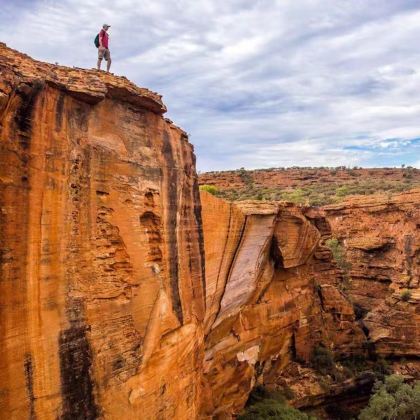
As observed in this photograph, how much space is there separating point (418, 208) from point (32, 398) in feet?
89.7

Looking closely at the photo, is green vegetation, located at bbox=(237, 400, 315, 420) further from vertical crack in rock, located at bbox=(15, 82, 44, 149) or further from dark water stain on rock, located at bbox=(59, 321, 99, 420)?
vertical crack in rock, located at bbox=(15, 82, 44, 149)

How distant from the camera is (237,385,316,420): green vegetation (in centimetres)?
1423

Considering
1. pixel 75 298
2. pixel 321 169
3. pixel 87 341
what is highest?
pixel 321 169

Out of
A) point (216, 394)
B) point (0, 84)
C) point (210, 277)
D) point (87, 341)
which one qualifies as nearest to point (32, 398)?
point (87, 341)

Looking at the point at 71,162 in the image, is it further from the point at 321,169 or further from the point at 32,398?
the point at 321,169

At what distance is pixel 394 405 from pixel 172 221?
44.0 ft

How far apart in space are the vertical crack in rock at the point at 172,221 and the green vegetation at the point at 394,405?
11282 mm

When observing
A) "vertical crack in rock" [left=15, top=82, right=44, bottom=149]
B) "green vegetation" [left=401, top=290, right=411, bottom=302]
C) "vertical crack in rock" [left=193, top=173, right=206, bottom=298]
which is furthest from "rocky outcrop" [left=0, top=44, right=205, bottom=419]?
"green vegetation" [left=401, top=290, right=411, bottom=302]

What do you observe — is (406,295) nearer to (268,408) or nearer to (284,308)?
(284,308)

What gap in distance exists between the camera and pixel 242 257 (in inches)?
551

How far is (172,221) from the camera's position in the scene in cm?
905

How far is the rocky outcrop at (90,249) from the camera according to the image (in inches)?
227

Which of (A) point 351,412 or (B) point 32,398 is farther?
(A) point 351,412

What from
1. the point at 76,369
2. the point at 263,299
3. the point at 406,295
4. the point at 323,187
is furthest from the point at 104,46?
the point at 323,187
